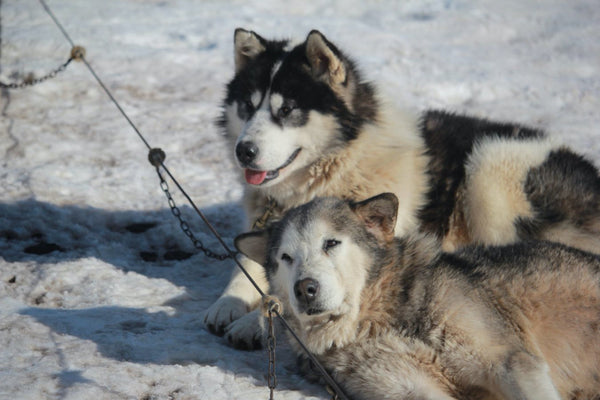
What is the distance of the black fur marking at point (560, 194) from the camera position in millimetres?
4297

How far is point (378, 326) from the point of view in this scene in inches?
117

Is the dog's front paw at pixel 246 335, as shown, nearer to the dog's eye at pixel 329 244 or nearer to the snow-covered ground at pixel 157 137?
the snow-covered ground at pixel 157 137

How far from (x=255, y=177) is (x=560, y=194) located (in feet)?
6.82

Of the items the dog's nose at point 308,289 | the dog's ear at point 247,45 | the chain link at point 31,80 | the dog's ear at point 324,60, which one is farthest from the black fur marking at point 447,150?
the chain link at point 31,80

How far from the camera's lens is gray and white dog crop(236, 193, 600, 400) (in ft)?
8.99

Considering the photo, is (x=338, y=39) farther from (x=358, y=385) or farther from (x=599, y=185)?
(x=358, y=385)

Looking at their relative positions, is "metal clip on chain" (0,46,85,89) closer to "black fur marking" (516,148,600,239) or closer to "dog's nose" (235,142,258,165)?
"dog's nose" (235,142,258,165)

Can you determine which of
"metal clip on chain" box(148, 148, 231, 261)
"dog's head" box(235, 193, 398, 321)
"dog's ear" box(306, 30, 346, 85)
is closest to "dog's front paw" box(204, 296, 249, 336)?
"dog's head" box(235, 193, 398, 321)

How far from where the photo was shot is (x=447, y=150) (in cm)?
478

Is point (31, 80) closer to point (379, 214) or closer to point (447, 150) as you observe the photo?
point (447, 150)

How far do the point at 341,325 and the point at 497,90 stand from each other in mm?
6147

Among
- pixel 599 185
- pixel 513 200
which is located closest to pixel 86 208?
pixel 513 200

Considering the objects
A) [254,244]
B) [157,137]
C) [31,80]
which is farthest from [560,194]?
[31,80]

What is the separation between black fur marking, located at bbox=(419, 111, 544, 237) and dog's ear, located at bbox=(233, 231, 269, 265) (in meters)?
1.40
